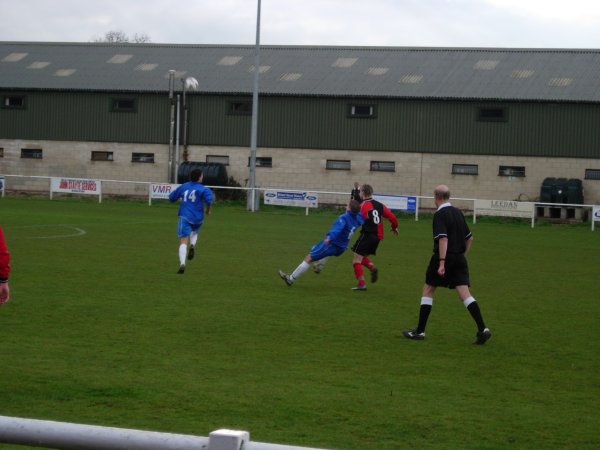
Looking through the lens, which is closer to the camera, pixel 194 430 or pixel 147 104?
pixel 194 430

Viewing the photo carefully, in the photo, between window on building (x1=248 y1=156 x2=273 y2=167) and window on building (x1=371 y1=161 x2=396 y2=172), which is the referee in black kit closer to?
window on building (x1=371 y1=161 x2=396 y2=172)

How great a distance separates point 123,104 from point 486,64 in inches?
756

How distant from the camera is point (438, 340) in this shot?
41.4 feet

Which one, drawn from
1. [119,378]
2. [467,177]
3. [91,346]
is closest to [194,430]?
[119,378]

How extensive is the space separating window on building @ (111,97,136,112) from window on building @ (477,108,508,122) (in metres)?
18.1

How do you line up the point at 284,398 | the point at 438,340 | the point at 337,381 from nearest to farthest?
1. the point at 284,398
2. the point at 337,381
3. the point at 438,340

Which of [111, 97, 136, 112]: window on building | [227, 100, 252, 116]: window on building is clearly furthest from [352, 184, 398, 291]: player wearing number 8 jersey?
[111, 97, 136, 112]: window on building

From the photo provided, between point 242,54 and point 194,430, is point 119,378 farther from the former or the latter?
point 242,54

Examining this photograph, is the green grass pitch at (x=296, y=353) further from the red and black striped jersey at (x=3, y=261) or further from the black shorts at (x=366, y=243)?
the red and black striped jersey at (x=3, y=261)

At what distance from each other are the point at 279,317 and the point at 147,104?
42.2m

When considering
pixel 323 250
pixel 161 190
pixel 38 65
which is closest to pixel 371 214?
pixel 323 250

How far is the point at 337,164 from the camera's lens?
52.1m

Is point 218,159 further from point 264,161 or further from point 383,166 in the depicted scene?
point 383,166

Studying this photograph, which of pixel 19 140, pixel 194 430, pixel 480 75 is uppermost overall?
pixel 480 75
